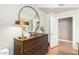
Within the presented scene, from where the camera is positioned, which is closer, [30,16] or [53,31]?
[30,16]

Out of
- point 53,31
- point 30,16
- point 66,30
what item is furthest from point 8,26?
point 66,30

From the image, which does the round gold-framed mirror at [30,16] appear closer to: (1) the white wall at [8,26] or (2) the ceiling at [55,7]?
(1) the white wall at [8,26]

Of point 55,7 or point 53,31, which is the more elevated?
point 55,7

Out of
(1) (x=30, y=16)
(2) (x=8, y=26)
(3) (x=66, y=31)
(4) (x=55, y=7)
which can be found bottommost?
(3) (x=66, y=31)

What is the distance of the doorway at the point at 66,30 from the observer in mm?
4066

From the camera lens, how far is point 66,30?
4195mm

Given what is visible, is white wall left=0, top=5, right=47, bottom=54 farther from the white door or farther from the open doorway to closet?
the open doorway to closet

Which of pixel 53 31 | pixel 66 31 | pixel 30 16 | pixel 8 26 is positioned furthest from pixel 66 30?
pixel 8 26

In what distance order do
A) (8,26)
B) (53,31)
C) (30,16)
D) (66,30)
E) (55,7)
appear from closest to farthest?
(8,26) < (30,16) < (55,7) < (53,31) < (66,30)

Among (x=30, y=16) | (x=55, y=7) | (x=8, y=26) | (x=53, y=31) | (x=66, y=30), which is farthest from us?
(x=66, y=30)

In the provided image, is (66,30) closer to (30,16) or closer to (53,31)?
(53,31)

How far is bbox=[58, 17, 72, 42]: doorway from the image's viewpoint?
13.3 ft
